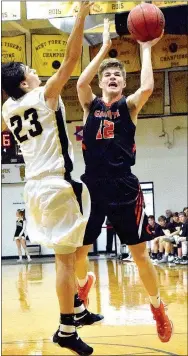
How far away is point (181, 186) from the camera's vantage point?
1113 centimetres

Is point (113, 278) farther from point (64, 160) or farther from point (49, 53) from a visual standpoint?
point (64, 160)

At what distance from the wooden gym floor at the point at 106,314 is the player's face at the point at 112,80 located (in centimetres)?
138

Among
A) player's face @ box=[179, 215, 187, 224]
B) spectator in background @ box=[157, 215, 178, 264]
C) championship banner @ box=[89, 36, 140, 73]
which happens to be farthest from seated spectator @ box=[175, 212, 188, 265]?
championship banner @ box=[89, 36, 140, 73]

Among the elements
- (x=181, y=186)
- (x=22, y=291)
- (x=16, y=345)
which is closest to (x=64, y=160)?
(x=16, y=345)

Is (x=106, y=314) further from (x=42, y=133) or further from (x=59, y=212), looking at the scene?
(x=42, y=133)

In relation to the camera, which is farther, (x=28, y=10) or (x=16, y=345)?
(x=28, y=10)

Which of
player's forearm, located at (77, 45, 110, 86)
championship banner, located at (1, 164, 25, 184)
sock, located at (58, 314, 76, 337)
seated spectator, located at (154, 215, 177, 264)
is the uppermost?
player's forearm, located at (77, 45, 110, 86)

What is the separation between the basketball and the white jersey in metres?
0.60

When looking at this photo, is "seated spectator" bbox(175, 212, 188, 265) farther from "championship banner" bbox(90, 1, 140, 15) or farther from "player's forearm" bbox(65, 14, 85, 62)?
"player's forearm" bbox(65, 14, 85, 62)

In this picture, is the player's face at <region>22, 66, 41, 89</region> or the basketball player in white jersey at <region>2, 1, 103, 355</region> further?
the player's face at <region>22, 66, 41, 89</region>

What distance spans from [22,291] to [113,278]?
52.3 inches

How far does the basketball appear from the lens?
2.72 metres

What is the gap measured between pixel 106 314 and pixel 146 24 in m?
2.57

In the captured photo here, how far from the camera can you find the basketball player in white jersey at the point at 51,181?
94.3 inches
